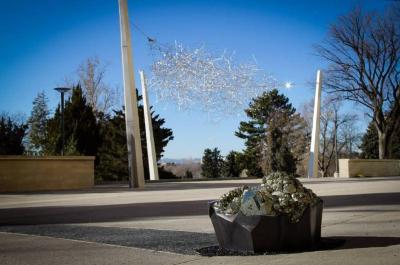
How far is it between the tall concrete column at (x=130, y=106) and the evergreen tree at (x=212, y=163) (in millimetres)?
40129

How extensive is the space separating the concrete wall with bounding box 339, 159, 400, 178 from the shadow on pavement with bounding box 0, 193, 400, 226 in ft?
72.1

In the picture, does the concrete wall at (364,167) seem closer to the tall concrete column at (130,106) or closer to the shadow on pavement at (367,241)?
the tall concrete column at (130,106)

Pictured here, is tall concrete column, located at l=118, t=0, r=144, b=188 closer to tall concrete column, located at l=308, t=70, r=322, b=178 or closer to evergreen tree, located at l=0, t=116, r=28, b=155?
evergreen tree, located at l=0, t=116, r=28, b=155

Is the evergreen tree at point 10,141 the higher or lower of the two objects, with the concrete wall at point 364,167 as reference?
higher

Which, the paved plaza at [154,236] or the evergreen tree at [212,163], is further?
the evergreen tree at [212,163]

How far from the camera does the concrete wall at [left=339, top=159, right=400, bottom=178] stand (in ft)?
107

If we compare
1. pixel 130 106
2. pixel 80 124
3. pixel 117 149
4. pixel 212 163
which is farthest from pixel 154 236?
pixel 212 163

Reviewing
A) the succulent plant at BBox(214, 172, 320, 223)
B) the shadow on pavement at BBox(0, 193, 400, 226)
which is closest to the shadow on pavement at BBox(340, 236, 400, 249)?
the succulent plant at BBox(214, 172, 320, 223)

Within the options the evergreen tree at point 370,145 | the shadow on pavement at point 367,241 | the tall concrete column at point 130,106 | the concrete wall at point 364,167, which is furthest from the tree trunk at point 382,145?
the evergreen tree at point 370,145

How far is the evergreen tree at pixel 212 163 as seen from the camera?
6138 centimetres

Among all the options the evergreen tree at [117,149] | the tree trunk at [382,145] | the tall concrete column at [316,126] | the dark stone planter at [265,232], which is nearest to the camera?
the dark stone planter at [265,232]

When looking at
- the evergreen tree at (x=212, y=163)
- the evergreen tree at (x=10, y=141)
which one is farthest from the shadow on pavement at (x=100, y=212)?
the evergreen tree at (x=212, y=163)

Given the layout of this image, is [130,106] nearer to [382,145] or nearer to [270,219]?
[270,219]

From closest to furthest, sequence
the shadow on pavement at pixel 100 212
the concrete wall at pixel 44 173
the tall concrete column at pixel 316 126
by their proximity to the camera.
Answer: the shadow on pavement at pixel 100 212
the concrete wall at pixel 44 173
the tall concrete column at pixel 316 126
